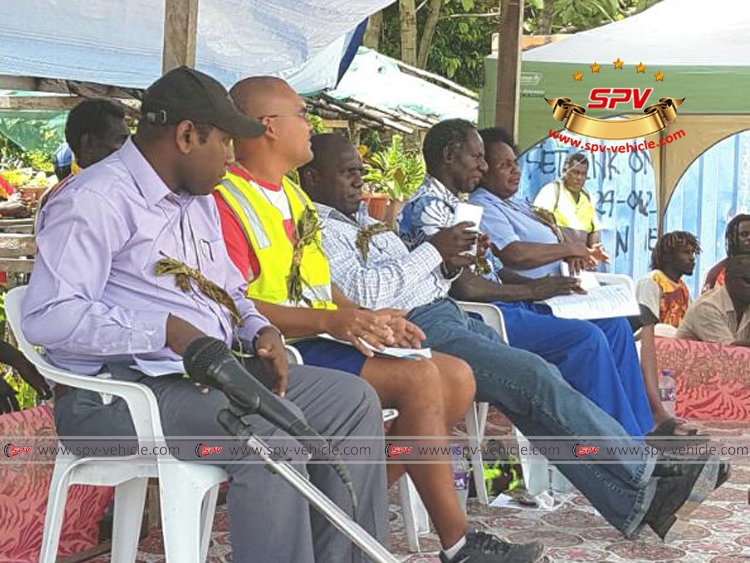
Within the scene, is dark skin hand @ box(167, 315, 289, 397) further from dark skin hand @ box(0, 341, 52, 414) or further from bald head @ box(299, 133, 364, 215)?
dark skin hand @ box(0, 341, 52, 414)

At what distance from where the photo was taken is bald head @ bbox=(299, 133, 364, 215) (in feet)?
13.1

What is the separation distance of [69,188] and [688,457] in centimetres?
222

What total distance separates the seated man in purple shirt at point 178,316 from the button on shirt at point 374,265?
25.0 inches

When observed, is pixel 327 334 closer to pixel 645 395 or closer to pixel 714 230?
pixel 645 395

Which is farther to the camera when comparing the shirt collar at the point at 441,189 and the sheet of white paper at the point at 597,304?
the sheet of white paper at the point at 597,304

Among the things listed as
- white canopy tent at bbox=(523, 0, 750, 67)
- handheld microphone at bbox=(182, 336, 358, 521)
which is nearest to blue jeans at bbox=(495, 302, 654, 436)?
handheld microphone at bbox=(182, 336, 358, 521)

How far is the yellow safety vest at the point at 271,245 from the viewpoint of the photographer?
3410mm

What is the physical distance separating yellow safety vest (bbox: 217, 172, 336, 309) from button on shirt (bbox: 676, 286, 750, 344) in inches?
124

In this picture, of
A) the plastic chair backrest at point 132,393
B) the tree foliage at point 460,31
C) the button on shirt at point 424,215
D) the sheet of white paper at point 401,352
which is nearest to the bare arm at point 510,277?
the button on shirt at point 424,215

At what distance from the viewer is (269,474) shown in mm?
2770

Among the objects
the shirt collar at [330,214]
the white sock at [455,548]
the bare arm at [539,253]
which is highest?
the shirt collar at [330,214]

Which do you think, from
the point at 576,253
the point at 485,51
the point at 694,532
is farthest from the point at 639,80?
the point at 485,51

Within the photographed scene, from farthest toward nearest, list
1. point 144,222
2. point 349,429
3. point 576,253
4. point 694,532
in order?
point 576,253 → point 694,532 → point 349,429 → point 144,222

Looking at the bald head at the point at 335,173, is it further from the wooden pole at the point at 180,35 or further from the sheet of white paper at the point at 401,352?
the sheet of white paper at the point at 401,352
